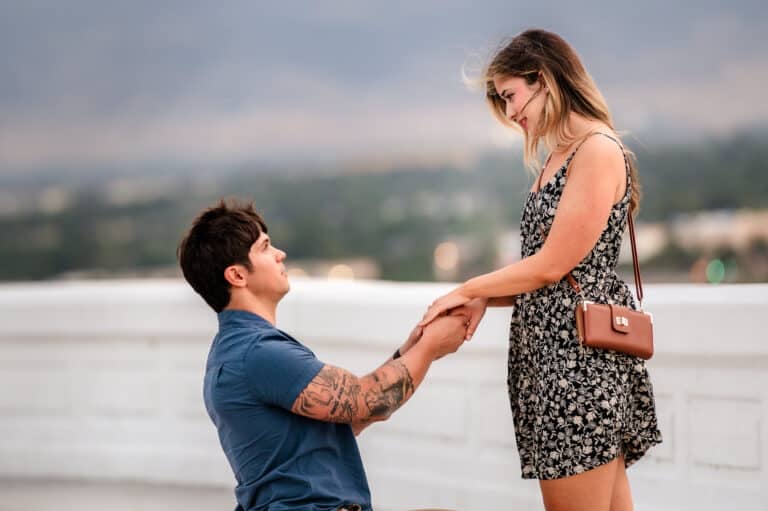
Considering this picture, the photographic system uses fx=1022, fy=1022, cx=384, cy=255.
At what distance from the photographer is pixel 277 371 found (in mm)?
2070

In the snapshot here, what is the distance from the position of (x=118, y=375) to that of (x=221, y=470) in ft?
1.82

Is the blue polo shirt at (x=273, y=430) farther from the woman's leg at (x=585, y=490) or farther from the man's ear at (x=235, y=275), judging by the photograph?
the woman's leg at (x=585, y=490)

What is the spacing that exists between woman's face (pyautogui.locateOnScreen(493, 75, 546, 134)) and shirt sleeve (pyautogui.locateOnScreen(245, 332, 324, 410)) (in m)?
0.71

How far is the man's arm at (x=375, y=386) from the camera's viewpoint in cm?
207

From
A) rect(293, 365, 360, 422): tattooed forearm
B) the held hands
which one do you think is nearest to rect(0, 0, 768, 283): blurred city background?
the held hands

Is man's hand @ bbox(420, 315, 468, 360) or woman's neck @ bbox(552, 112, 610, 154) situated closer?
woman's neck @ bbox(552, 112, 610, 154)

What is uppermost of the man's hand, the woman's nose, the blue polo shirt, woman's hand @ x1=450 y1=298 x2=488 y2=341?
the woman's nose

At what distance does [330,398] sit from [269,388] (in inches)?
4.9

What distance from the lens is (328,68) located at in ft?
178

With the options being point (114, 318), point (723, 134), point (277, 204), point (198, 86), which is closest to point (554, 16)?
point (723, 134)

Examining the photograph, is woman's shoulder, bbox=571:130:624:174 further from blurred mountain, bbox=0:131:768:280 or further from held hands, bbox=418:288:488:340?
blurred mountain, bbox=0:131:768:280

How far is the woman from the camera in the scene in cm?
211

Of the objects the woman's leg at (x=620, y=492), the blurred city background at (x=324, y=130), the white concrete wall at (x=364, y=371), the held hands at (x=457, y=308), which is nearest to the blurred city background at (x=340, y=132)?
the blurred city background at (x=324, y=130)

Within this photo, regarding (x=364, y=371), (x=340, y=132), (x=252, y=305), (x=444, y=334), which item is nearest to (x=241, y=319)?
(x=252, y=305)
